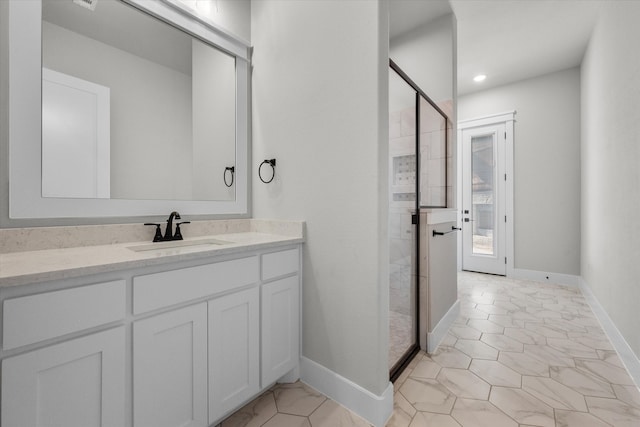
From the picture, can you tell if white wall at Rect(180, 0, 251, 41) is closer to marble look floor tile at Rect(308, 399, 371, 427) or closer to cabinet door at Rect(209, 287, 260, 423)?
cabinet door at Rect(209, 287, 260, 423)

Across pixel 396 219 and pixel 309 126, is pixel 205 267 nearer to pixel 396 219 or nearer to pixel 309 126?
pixel 309 126

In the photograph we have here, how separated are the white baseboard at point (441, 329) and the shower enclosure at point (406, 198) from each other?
0.09m

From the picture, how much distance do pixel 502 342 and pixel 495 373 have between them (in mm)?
527

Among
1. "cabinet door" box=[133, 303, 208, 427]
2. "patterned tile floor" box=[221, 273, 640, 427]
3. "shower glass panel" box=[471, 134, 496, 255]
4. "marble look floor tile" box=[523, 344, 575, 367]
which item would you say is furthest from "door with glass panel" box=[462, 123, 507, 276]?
Result: "cabinet door" box=[133, 303, 208, 427]

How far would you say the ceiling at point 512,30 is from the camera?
2578 mm

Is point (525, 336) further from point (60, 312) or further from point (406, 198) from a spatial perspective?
point (60, 312)

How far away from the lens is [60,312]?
34.1 inches

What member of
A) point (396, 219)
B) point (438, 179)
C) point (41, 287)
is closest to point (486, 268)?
point (438, 179)

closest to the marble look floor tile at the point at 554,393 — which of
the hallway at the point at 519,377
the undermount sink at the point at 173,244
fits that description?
the hallway at the point at 519,377

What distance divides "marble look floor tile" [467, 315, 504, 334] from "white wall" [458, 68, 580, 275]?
2.10 meters

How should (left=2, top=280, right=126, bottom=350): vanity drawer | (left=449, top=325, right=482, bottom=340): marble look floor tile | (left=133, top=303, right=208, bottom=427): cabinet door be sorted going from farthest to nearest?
(left=449, top=325, right=482, bottom=340): marble look floor tile < (left=133, top=303, right=208, bottom=427): cabinet door < (left=2, top=280, right=126, bottom=350): vanity drawer

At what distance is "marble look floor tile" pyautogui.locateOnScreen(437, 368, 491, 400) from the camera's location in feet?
5.26

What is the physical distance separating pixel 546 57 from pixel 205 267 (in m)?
4.66

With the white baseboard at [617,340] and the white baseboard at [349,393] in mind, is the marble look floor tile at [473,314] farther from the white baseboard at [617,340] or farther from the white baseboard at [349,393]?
the white baseboard at [349,393]
